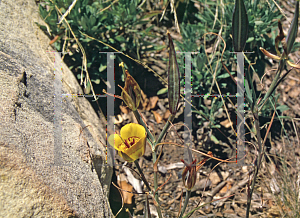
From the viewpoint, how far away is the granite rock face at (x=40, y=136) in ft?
3.52

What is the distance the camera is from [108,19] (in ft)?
7.08

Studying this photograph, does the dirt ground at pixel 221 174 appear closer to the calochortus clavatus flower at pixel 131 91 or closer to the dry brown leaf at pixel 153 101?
the dry brown leaf at pixel 153 101

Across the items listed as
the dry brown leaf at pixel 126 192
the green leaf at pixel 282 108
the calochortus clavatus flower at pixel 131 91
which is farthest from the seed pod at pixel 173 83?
the green leaf at pixel 282 108

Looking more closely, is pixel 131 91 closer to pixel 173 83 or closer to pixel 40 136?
pixel 173 83

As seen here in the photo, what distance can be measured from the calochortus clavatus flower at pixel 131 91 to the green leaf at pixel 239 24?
427 millimetres

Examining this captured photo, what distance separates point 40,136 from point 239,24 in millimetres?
1015

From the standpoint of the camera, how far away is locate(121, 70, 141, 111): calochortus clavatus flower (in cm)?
86

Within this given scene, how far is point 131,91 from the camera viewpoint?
886 millimetres

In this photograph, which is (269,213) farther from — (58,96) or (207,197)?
(58,96)

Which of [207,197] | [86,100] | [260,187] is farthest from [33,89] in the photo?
[260,187]

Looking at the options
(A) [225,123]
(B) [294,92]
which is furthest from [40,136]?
(B) [294,92]

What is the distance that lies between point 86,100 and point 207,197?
3.85ft

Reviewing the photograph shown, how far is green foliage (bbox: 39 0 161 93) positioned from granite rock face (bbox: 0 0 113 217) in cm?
17

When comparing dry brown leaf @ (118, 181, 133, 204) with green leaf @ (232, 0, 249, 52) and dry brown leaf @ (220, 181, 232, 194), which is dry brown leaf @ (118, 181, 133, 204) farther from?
green leaf @ (232, 0, 249, 52)
